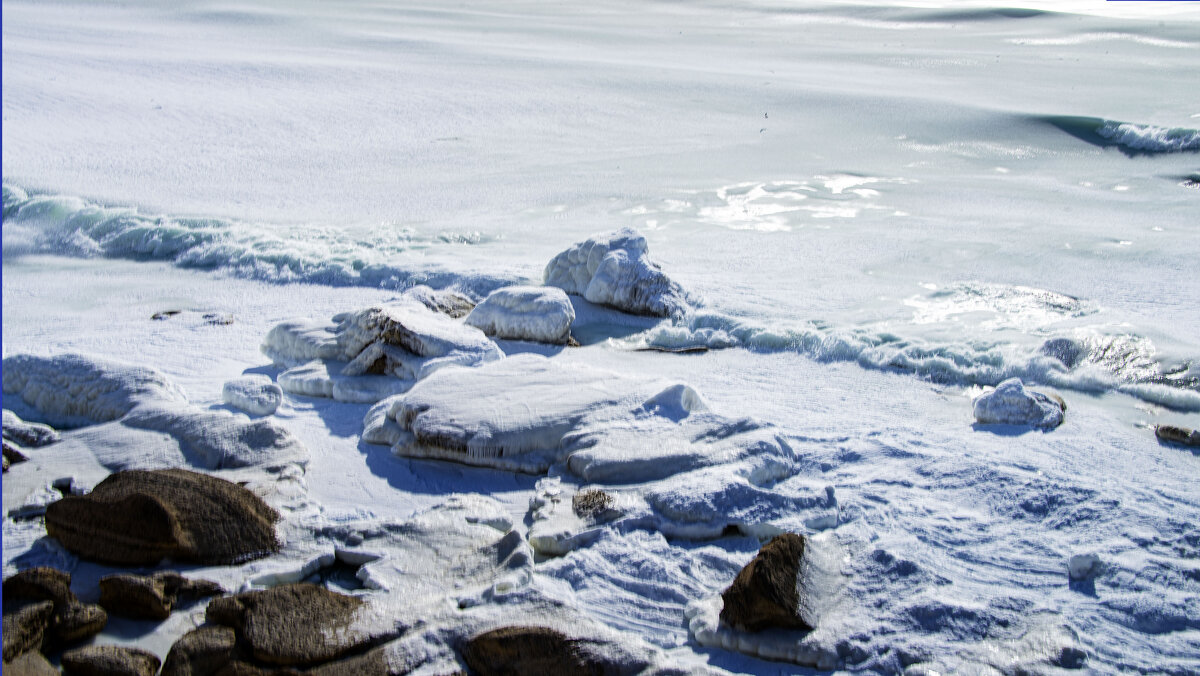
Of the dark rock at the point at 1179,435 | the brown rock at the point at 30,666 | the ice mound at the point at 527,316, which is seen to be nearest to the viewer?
the brown rock at the point at 30,666

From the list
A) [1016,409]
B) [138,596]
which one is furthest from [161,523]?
[1016,409]

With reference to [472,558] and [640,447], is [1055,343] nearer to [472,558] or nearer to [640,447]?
[640,447]

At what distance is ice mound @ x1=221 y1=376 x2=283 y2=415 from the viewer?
11.0 feet

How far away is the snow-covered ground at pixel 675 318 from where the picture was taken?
2.38 m

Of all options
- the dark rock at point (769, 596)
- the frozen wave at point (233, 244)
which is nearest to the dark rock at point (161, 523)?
the dark rock at point (769, 596)

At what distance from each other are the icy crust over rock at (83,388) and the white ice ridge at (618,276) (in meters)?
1.79

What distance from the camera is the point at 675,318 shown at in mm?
4297

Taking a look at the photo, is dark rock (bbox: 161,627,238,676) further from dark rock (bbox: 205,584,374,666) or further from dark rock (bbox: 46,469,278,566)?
dark rock (bbox: 46,469,278,566)

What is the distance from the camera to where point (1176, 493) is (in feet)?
9.05

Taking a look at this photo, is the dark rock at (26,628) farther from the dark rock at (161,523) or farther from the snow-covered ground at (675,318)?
the dark rock at (161,523)

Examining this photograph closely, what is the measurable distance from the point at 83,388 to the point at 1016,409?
3.08m

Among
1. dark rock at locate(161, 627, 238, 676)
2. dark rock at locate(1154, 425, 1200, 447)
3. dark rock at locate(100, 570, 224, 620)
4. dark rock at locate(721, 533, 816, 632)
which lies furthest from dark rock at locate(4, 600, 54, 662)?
dark rock at locate(1154, 425, 1200, 447)

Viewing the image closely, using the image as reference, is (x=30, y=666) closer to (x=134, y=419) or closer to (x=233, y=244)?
(x=134, y=419)

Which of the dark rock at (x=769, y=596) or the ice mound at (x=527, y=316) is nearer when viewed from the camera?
the dark rock at (x=769, y=596)
